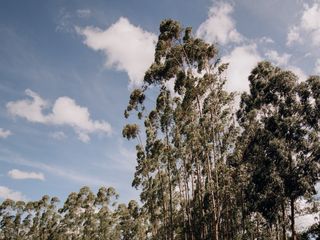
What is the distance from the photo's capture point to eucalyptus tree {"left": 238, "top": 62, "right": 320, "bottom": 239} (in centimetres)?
2089

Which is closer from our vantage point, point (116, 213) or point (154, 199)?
point (154, 199)

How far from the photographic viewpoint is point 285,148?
70.5ft

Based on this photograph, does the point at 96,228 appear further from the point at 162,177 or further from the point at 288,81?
the point at 288,81

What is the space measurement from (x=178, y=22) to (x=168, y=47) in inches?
70.0

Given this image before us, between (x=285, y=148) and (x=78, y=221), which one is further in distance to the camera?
(x=78, y=221)

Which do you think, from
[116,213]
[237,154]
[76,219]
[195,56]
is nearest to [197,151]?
→ [237,154]

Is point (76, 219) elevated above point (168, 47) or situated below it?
below

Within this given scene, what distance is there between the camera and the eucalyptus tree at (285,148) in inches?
822

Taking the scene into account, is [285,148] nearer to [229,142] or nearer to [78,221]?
[229,142]

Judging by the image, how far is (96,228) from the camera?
54.3m

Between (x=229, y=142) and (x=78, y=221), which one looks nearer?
(x=229, y=142)

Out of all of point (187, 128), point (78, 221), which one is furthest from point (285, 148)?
point (78, 221)

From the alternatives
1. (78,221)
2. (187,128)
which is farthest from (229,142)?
(78,221)

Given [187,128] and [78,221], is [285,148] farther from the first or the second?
[78,221]
